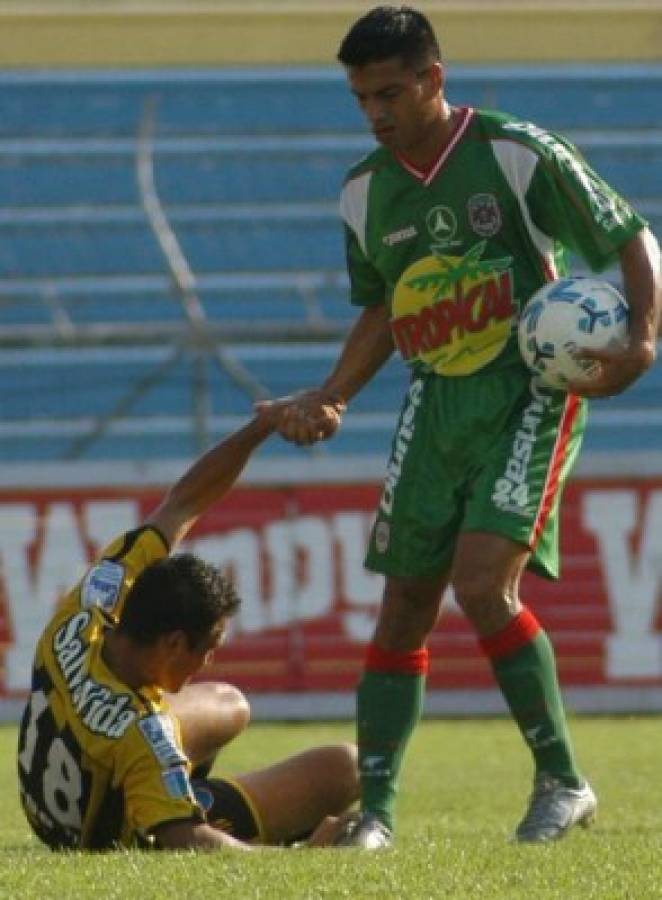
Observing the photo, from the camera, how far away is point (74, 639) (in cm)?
586

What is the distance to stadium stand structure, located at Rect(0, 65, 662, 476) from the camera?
51.7 ft

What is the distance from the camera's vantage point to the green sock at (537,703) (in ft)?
20.4

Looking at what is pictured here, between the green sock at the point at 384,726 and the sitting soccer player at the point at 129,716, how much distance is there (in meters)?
0.28

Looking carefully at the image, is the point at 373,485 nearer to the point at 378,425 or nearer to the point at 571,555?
the point at 571,555

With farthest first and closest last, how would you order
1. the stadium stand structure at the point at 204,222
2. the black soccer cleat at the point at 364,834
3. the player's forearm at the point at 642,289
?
the stadium stand structure at the point at 204,222
the player's forearm at the point at 642,289
the black soccer cleat at the point at 364,834

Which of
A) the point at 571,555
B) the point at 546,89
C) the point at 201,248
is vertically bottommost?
the point at 571,555

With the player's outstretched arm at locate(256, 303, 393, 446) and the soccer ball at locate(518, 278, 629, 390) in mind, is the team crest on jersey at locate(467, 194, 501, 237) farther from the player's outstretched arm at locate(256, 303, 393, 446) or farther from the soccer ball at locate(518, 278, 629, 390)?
the player's outstretched arm at locate(256, 303, 393, 446)

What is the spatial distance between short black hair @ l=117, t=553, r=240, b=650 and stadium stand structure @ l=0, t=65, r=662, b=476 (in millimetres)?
9388

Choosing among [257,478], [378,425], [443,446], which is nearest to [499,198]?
[443,446]

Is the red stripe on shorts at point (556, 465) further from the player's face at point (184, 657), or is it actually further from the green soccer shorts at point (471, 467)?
the player's face at point (184, 657)

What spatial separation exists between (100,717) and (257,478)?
722cm

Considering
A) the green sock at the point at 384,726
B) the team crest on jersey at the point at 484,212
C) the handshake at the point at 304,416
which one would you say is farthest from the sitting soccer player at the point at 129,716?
the team crest on jersey at the point at 484,212

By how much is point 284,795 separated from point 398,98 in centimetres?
189

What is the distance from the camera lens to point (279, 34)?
17469 mm
